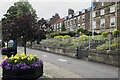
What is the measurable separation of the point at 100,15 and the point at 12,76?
87.9 ft

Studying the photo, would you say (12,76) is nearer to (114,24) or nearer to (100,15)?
(114,24)

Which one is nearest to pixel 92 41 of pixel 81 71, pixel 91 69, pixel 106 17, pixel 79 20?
pixel 91 69

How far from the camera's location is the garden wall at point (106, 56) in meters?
6.91

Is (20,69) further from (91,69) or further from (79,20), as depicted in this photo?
(79,20)

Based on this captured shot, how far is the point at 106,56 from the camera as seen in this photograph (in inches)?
299

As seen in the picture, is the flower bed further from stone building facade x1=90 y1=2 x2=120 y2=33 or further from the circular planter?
stone building facade x1=90 y1=2 x2=120 y2=33

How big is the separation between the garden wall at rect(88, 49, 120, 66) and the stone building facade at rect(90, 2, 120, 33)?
56.9 ft

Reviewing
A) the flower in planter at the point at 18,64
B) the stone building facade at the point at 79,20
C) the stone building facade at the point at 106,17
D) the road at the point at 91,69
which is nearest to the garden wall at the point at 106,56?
the road at the point at 91,69

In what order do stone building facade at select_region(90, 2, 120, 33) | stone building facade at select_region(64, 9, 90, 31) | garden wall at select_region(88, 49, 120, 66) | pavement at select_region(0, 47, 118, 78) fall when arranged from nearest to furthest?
pavement at select_region(0, 47, 118, 78) → garden wall at select_region(88, 49, 120, 66) → stone building facade at select_region(90, 2, 120, 33) → stone building facade at select_region(64, 9, 90, 31)

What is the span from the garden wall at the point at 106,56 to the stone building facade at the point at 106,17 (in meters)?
17.4

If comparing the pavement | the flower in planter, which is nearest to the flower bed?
the flower in planter

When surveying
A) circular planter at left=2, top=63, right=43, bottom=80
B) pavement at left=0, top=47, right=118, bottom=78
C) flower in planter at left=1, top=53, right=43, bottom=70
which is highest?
flower in planter at left=1, top=53, right=43, bottom=70

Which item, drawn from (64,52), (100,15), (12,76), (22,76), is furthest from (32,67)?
(100,15)

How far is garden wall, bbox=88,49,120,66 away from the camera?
22.7 feet
